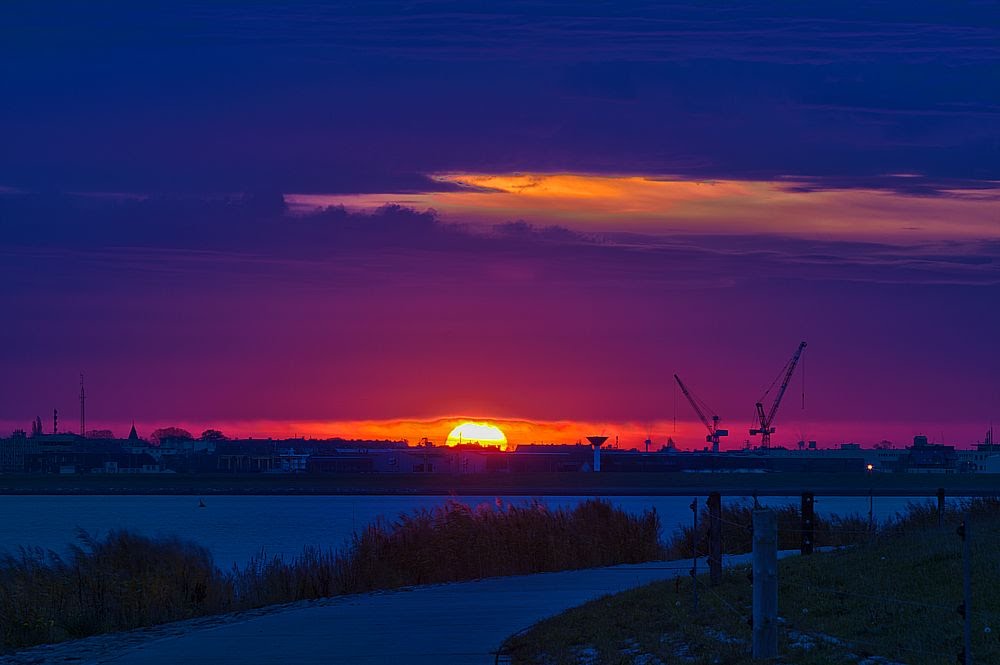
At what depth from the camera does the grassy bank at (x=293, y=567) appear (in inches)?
953

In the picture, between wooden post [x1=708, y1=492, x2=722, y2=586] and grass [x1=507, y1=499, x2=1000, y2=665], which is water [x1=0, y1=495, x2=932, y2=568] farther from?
grass [x1=507, y1=499, x2=1000, y2=665]

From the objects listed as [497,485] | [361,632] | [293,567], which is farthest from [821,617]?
[497,485]

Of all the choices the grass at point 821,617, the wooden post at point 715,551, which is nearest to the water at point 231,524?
the wooden post at point 715,551

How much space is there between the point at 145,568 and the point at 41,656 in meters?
10.2

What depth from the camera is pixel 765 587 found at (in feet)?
51.6

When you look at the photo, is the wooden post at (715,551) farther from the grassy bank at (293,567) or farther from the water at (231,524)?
the water at (231,524)

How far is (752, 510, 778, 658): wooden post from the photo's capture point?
15508mm

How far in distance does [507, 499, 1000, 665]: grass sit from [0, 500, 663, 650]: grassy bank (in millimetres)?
7816

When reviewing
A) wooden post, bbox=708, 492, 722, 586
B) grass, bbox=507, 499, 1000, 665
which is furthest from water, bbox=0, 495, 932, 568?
grass, bbox=507, 499, 1000, 665

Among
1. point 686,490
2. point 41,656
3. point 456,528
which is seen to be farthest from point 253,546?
point 686,490

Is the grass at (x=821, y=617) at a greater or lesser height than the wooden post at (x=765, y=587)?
lesser

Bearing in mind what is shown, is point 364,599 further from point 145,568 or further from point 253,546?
point 253,546

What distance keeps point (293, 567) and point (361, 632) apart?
33.4 ft

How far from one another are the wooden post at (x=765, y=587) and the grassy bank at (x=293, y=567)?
1194cm
